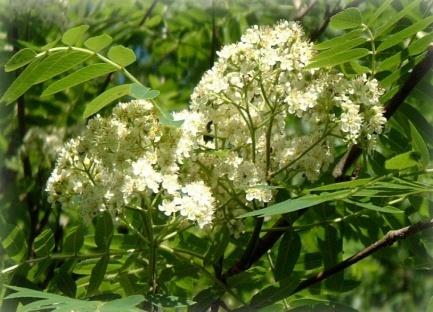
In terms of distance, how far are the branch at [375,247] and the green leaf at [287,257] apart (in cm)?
7

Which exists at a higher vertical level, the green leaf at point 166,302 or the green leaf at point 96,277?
the green leaf at point 96,277

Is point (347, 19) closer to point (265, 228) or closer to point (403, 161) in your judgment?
point (403, 161)

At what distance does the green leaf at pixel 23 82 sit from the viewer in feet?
5.21

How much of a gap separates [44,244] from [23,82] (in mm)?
342

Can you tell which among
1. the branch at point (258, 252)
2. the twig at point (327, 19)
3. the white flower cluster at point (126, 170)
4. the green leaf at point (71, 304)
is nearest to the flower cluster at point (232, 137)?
the white flower cluster at point (126, 170)

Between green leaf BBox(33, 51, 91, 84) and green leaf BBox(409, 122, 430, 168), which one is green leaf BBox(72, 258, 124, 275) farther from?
green leaf BBox(409, 122, 430, 168)

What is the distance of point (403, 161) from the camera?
1709 mm

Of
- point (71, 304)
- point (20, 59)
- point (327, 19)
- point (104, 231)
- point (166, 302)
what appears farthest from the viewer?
point (327, 19)

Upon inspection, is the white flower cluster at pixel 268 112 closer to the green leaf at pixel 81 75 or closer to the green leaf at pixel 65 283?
the green leaf at pixel 81 75

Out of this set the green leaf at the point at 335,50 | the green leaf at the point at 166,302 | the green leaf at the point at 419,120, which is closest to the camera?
the green leaf at the point at 166,302

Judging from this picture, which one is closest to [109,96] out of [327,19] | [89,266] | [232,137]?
[232,137]

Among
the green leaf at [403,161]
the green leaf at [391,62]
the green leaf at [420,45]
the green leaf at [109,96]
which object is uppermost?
the green leaf at [420,45]

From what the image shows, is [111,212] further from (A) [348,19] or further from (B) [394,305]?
(B) [394,305]

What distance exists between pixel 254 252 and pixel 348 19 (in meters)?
0.49
